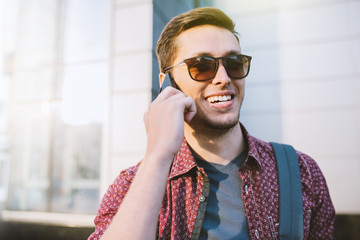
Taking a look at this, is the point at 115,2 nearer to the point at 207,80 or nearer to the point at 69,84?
the point at 69,84

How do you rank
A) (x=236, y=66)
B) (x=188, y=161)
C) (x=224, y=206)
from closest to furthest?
(x=224, y=206) → (x=188, y=161) → (x=236, y=66)

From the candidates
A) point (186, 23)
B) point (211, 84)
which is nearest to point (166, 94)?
point (211, 84)

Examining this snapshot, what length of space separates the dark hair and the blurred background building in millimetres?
805

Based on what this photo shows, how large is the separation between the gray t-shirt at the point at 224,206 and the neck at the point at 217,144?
0.16 ft

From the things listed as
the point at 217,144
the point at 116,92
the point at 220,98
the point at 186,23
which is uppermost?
the point at 186,23

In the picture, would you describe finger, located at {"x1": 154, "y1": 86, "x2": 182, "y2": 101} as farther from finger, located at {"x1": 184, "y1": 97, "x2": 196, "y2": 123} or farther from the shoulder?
the shoulder

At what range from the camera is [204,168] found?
4.75ft

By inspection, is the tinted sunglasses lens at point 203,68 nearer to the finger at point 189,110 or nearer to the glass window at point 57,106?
the finger at point 189,110

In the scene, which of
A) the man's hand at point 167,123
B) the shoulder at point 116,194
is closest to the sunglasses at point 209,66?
the man's hand at point 167,123

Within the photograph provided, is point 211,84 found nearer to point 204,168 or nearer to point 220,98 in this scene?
point 220,98

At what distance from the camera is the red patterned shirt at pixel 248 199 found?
1.28 meters

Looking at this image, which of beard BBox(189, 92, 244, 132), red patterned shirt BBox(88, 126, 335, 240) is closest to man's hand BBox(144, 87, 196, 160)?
beard BBox(189, 92, 244, 132)

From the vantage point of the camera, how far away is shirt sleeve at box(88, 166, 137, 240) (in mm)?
1335

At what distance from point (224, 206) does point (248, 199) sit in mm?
127
